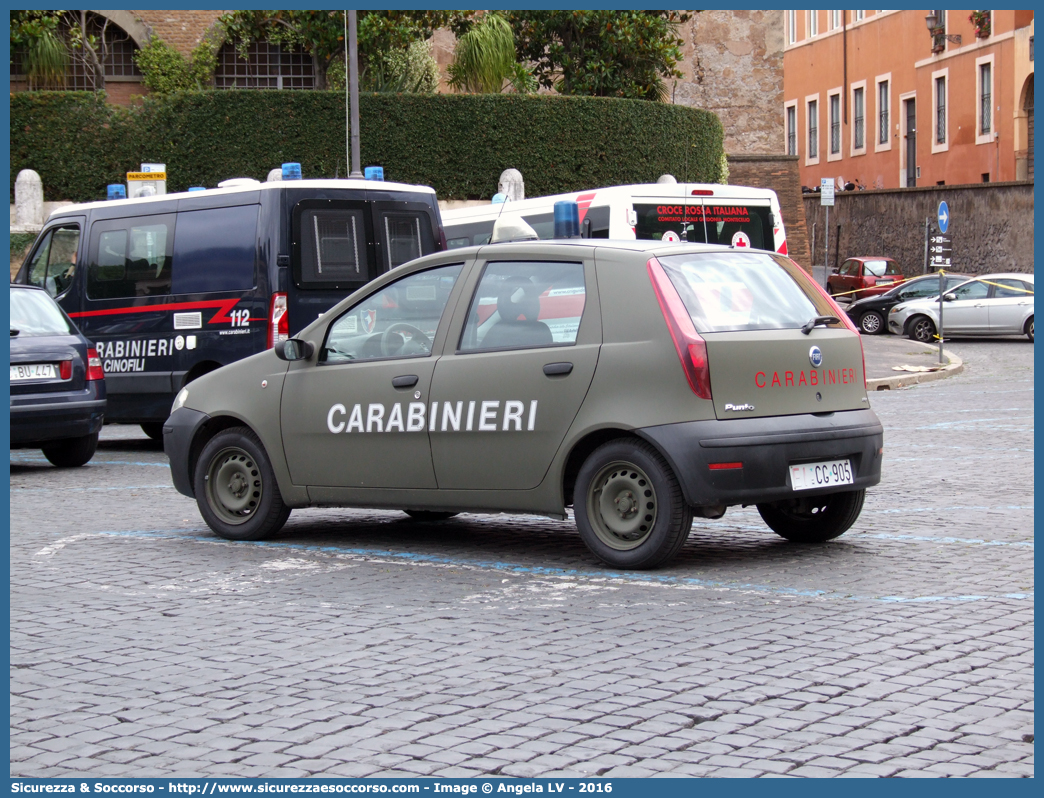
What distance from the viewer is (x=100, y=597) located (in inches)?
277

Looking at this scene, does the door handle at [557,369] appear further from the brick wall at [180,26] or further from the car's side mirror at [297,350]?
the brick wall at [180,26]

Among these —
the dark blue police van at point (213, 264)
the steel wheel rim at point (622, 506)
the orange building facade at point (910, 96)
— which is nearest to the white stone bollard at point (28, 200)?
the dark blue police van at point (213, 264)

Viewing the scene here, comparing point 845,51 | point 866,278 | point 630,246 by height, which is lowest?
point 630,246

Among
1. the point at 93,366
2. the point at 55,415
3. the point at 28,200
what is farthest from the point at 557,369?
the point at 28,200

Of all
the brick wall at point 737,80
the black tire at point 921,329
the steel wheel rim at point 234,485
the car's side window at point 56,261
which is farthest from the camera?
the brick wall at point 737,80

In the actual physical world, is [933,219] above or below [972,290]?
above

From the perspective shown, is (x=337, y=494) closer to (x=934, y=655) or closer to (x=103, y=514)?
(x=103, y=514)

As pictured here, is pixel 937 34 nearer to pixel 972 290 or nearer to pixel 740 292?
pixel 972 290

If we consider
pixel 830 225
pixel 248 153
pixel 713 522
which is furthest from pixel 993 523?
pixel 830 225

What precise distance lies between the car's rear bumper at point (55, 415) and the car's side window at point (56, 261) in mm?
2469

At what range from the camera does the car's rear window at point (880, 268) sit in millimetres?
42938

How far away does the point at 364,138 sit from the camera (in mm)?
29969

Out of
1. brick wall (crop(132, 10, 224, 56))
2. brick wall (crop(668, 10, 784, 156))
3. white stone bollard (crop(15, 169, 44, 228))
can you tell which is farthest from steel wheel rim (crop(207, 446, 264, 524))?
brick wall (crop(668, 10, 784, 156))

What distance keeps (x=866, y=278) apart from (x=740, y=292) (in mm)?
36329
